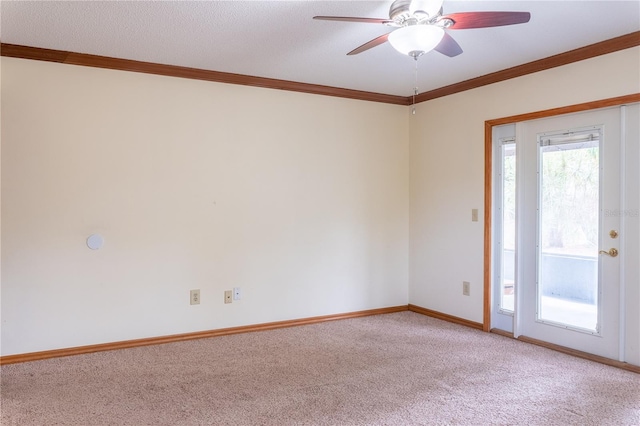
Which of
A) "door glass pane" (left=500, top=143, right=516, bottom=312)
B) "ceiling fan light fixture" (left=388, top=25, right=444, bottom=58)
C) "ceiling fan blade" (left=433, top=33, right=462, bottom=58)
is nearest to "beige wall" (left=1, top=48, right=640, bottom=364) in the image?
"door glass pane" (left=500, top=143, right=516, bottom=312)

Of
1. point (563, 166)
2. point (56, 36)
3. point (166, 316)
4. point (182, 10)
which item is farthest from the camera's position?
point (166, 316)

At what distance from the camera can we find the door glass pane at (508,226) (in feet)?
12.9

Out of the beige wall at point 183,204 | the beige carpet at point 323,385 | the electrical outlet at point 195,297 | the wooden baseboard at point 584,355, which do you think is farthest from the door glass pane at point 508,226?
the electrical outlet at point 195,297

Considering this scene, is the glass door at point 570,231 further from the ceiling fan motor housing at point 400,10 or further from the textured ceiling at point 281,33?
the ceiling fan motor housing at point 400,10

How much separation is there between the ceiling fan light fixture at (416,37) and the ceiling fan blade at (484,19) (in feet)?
0.29

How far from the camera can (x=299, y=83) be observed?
13.9ft

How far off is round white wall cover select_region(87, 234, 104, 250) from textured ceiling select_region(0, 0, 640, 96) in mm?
1378

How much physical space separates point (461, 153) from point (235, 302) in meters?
2.52

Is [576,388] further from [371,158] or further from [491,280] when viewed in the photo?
[371,158]

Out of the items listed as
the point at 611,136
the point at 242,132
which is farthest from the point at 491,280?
the point at 242,132

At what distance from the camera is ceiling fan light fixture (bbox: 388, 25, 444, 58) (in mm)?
2250

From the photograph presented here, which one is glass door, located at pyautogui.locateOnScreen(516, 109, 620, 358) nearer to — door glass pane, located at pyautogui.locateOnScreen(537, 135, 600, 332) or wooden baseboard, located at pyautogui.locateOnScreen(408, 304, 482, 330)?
door glass pane, located at pyautogui.locateOnScreen(537, 135, 600, 332)

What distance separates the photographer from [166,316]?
374cm

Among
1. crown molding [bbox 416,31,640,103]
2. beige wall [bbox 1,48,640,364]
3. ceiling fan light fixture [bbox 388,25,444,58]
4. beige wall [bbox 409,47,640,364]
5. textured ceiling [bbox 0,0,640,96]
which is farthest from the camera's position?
beige wall [bbox 409,47,640,364]
